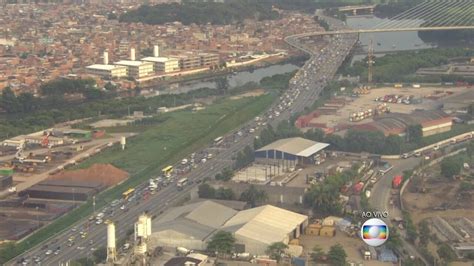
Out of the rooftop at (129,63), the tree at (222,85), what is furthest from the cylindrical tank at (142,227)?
the rooftop at (129,63)

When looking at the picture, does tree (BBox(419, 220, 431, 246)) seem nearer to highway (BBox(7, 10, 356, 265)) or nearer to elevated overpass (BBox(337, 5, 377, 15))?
highway (BBox(7, 10, 356, 265))

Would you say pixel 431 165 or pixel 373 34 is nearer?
pixel 431 165

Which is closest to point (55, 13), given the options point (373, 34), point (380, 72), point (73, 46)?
point (73, 46)

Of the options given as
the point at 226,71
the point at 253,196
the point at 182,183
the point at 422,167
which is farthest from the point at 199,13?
the point at 253,196

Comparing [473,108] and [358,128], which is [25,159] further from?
[473,108]

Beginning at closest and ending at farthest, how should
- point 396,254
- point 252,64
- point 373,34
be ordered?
1. point 396,254
2. point 252,64
3. point 373,34

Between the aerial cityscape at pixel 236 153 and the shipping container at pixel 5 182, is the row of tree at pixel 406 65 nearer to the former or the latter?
the aerial cityscape at pixel 236 153

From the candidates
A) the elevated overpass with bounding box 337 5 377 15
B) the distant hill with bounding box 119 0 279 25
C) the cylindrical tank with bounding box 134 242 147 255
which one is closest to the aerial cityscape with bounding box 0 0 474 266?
the cylindrical tank with bounding box 134 242 147 255
